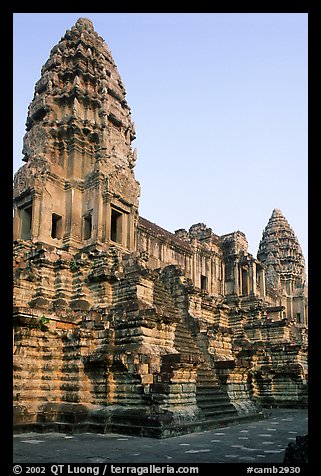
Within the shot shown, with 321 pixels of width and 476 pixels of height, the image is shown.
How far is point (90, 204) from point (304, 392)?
1510 cm

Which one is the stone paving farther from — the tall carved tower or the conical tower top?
the conical tower top

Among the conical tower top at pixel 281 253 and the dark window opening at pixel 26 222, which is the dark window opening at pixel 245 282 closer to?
the conical tower top at pixel 281 253

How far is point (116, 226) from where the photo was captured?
2406cm

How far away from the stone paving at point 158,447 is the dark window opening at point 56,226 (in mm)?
10984

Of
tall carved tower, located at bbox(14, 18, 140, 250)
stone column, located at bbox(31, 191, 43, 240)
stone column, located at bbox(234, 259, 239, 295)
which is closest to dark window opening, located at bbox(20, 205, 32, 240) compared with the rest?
tall carved tower, located at bbox(14, 18, 140, 250)

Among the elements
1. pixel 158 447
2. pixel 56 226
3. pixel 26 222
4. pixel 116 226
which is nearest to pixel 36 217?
pixel 56 226

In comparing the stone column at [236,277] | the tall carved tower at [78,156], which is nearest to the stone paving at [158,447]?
the tall carved tower at [78,156]

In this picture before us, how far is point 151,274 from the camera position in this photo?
63.9ft

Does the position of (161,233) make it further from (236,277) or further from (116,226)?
(236,277)

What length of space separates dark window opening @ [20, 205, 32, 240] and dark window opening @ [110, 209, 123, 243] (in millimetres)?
4022

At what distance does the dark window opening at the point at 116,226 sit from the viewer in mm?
23656

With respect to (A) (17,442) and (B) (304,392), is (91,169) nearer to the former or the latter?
(A) (17,442)
